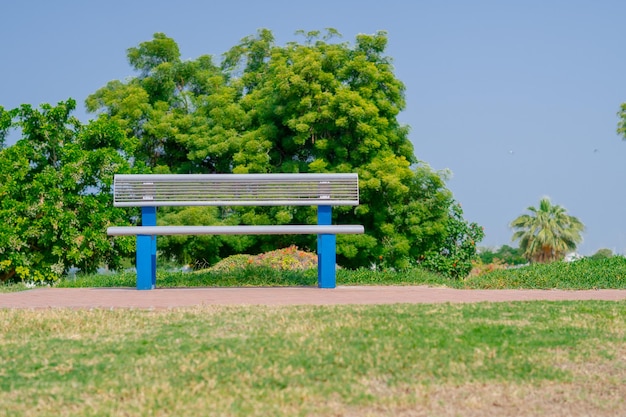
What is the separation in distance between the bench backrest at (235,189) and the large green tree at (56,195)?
7.18m

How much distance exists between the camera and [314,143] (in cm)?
2184

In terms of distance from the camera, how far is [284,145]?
2275 cm

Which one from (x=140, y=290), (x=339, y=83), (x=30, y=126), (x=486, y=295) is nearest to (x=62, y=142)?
(x=30, y=126)

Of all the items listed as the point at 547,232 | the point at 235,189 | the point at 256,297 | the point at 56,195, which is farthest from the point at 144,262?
the point at 547,232

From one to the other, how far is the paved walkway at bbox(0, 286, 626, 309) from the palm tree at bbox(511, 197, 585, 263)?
31710mm

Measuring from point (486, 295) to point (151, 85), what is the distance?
63.9 ft

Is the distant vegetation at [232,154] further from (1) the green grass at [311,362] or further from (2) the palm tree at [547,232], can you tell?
(2) the palm tree at [547,232]

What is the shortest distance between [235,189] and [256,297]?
208 cm

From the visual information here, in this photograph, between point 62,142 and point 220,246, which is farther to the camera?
point 220,246

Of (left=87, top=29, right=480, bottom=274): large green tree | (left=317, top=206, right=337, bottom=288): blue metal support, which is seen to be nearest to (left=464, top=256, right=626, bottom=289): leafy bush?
(left=317, top=206, right=337, bottom=288): blue metal support

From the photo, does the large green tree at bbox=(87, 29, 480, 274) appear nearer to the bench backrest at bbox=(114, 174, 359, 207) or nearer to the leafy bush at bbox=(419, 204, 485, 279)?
the leafy bush at bbox=(419, 204, 485, 279)

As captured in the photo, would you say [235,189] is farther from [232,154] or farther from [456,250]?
[232,154]

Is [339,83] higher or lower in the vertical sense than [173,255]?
higher

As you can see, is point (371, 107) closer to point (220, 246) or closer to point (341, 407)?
point (220, 246)
